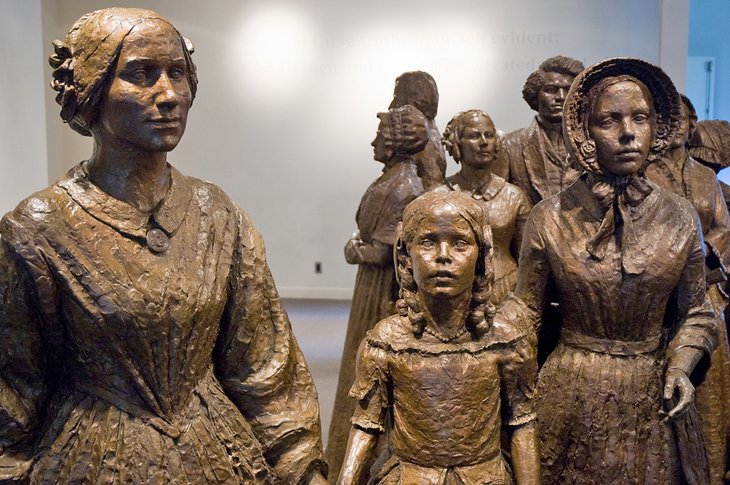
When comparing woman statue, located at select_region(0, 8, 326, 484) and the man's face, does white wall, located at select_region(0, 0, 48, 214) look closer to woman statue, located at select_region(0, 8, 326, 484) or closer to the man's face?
woman statue, located at select_region(0, 8, 326, 484)

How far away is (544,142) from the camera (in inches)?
167

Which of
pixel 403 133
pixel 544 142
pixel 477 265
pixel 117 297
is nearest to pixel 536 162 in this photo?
pixel 544 142

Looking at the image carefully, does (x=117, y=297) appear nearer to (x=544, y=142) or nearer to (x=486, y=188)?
(x=486, y=188)

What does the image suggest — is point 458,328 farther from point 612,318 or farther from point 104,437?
point 104,437

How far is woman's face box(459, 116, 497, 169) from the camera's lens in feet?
12.9

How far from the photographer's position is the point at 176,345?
1740 mm

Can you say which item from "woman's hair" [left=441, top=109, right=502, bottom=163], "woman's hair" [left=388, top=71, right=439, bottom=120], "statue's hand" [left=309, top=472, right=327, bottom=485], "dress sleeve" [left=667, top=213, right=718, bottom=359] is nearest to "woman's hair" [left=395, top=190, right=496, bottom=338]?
"statue's hand" [left=309, top=472, right=327, bottom=485]

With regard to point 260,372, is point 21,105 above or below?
above

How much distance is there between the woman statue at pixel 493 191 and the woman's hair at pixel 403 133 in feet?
1.24

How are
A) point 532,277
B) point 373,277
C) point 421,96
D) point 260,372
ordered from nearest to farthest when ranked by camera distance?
1. point 260,372
2. point 532,277
3. point 373,277
4. point 421,96

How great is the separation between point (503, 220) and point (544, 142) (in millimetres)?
584

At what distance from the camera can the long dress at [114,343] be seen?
1672mm

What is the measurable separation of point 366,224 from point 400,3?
305 cm

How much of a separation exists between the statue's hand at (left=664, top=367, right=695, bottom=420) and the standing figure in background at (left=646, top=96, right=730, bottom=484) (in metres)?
0.48
